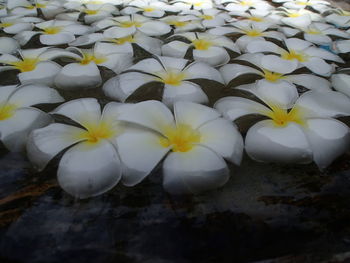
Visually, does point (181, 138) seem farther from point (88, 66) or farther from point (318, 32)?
point (318, 32)

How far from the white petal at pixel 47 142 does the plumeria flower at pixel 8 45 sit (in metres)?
0.36

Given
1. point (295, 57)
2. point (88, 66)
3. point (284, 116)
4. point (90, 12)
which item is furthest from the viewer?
point (90, 12)

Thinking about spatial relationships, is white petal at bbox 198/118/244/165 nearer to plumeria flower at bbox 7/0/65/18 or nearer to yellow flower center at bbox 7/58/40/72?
yellow flower center at bbox 7/58/40/72

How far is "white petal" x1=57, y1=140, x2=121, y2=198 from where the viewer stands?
16.5 inches

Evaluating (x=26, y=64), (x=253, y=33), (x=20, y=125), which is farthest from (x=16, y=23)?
(x=253, y=33)

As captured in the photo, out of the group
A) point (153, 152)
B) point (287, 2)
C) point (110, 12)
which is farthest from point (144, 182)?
point (287, 2)

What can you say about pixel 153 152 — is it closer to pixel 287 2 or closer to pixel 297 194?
pixel 297 194

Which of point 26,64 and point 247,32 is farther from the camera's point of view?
point 247,32

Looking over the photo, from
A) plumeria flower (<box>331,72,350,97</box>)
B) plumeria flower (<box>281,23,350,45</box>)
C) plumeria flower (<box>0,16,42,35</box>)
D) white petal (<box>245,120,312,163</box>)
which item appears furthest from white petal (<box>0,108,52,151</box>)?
plumeria flower (<box>281,23,350,45</box>)

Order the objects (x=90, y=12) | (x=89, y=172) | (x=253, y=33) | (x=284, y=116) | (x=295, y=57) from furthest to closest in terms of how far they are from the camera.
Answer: (x=90, y=12) → (x=253, y=33) → (x=295, y=57) → (x=284, y=116) → (x=89, y=172)

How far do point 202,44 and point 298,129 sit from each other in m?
0.35

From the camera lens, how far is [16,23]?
87 cm

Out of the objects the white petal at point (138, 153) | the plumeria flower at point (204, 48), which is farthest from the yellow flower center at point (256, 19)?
the white petal at point (138, 153)

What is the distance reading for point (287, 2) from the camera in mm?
1177
